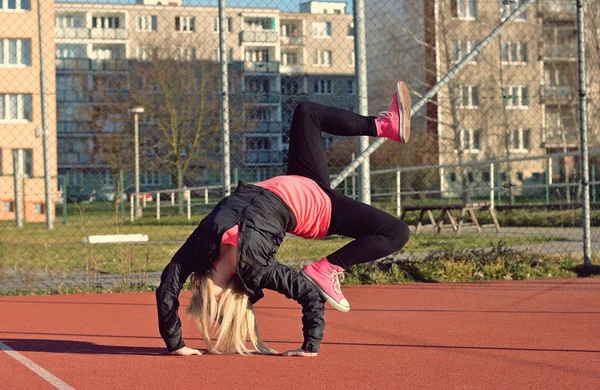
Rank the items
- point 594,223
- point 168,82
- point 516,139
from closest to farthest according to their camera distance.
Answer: point 594,223
point 168,82
point 516,139

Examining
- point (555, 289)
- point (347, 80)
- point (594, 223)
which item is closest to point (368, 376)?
point (555, 289)

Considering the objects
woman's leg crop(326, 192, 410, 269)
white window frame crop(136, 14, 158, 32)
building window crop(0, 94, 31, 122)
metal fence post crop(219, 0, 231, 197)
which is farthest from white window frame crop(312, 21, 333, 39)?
woman's leg crop(326, 192, 410, 269)

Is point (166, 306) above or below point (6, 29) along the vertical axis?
below

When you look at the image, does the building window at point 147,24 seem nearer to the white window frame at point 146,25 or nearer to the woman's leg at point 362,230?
the white window frame at point 146,25

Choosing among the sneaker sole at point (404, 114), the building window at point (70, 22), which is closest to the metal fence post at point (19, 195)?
the sneaker sole at point (404, 114)

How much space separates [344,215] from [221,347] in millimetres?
1020

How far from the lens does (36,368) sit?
5180 millimetres

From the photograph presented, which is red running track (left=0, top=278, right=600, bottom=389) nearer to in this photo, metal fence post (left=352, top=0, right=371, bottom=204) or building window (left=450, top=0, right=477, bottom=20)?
metal fence post (left=352, top=0, right=371, bottom=204)

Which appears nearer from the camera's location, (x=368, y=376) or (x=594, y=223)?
(x=368, y=376)

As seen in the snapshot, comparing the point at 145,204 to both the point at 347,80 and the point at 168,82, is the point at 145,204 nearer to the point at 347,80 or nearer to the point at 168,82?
the point at 168,82

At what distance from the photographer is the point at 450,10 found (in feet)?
99.8

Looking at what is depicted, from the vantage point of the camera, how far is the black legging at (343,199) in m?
5.46

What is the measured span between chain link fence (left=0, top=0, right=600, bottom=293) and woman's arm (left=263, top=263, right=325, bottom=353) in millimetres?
4234

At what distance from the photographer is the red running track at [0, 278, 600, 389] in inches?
187
